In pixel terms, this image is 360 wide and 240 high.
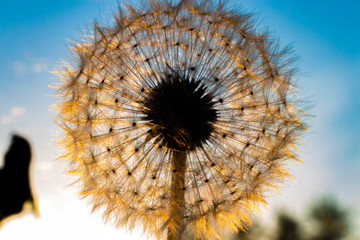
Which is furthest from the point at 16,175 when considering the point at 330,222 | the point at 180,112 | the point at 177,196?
the point at 330,222

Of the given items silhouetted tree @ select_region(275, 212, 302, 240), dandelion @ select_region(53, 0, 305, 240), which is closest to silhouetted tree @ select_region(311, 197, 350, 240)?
silhouetted tree @ select_region(275, 212, 302, 240)

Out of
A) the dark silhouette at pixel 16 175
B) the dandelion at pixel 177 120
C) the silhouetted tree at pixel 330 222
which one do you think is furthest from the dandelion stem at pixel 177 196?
the silhouetted tree at pixel 330 222

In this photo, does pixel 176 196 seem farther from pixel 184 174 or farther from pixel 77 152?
pixel 77 152

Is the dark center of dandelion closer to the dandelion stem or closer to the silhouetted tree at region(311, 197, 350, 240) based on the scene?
the dandelion stem

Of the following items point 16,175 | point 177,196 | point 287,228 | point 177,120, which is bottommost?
point 287,228

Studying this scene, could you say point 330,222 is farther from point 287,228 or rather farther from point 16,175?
point 16,175

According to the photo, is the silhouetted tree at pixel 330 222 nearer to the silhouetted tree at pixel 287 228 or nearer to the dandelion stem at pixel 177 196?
the silhouetted tree at pixel 287 228
